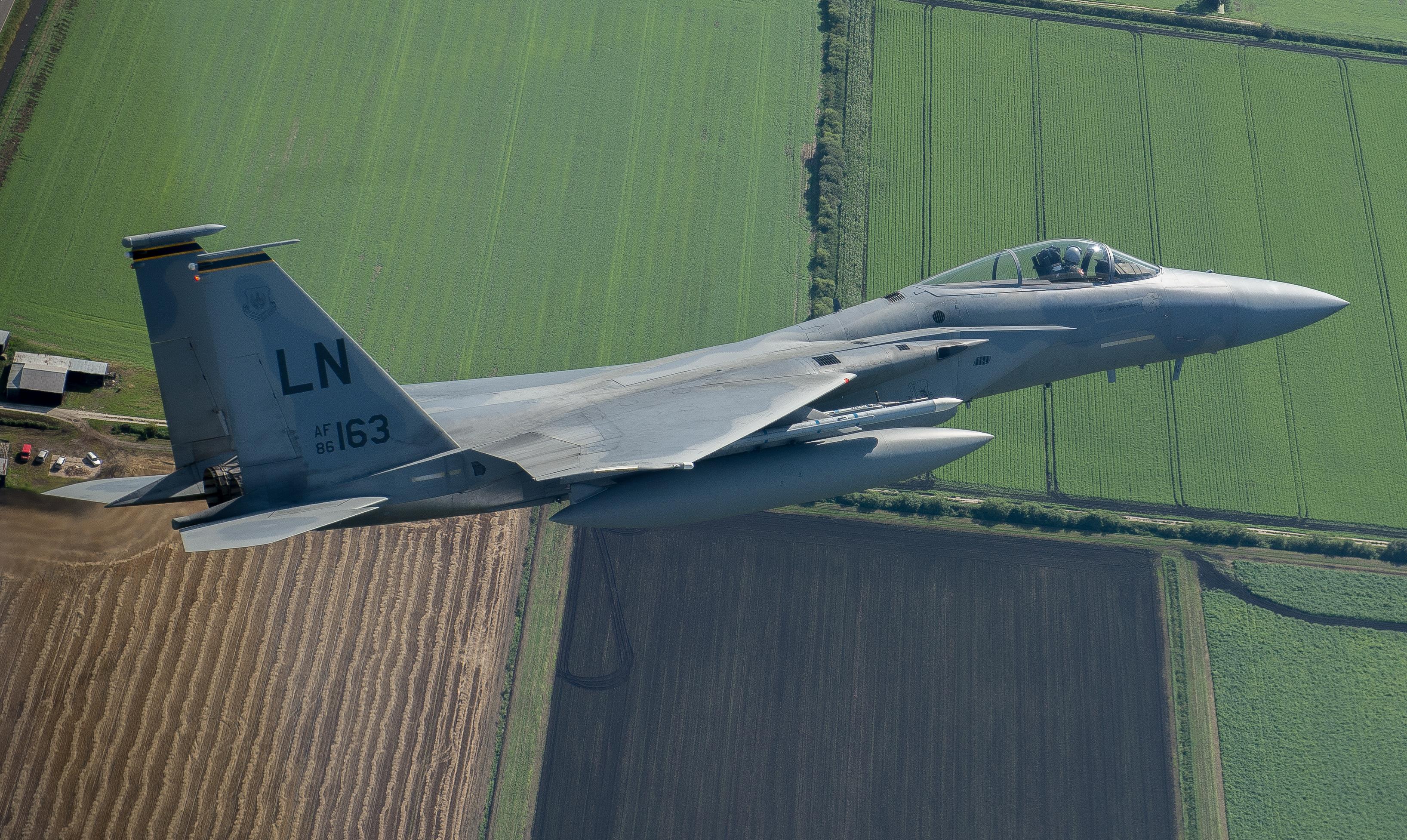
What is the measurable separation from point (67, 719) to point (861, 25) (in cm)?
3765

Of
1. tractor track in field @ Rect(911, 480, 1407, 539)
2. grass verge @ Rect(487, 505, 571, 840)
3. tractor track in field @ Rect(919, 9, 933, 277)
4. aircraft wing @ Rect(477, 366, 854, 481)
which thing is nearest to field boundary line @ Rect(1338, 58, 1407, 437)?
tractor track in field @ Rect(911, 480, 1407, 539)

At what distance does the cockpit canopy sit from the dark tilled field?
11.1 m

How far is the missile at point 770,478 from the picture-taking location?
759 inches

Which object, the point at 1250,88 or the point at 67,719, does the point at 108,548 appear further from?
the point at 1250,88

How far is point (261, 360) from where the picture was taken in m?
17.2

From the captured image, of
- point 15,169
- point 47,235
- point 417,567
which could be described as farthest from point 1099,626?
point 15,169

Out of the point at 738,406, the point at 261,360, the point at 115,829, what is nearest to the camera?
the point at 261,360

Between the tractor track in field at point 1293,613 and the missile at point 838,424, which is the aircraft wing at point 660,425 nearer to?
the missile at point 838,424

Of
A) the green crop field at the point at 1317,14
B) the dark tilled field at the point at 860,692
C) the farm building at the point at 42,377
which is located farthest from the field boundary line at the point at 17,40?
the green crop field at the point at 1317,14

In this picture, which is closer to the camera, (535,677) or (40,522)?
(40,522)

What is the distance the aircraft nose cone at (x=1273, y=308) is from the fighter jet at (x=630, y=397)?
0.05 metres

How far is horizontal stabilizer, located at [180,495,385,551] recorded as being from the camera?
1535 cm

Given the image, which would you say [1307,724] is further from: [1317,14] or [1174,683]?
[1317,14]

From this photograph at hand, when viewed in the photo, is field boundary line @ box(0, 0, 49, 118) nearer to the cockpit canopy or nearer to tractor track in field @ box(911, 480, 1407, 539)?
the cockpit canopy
